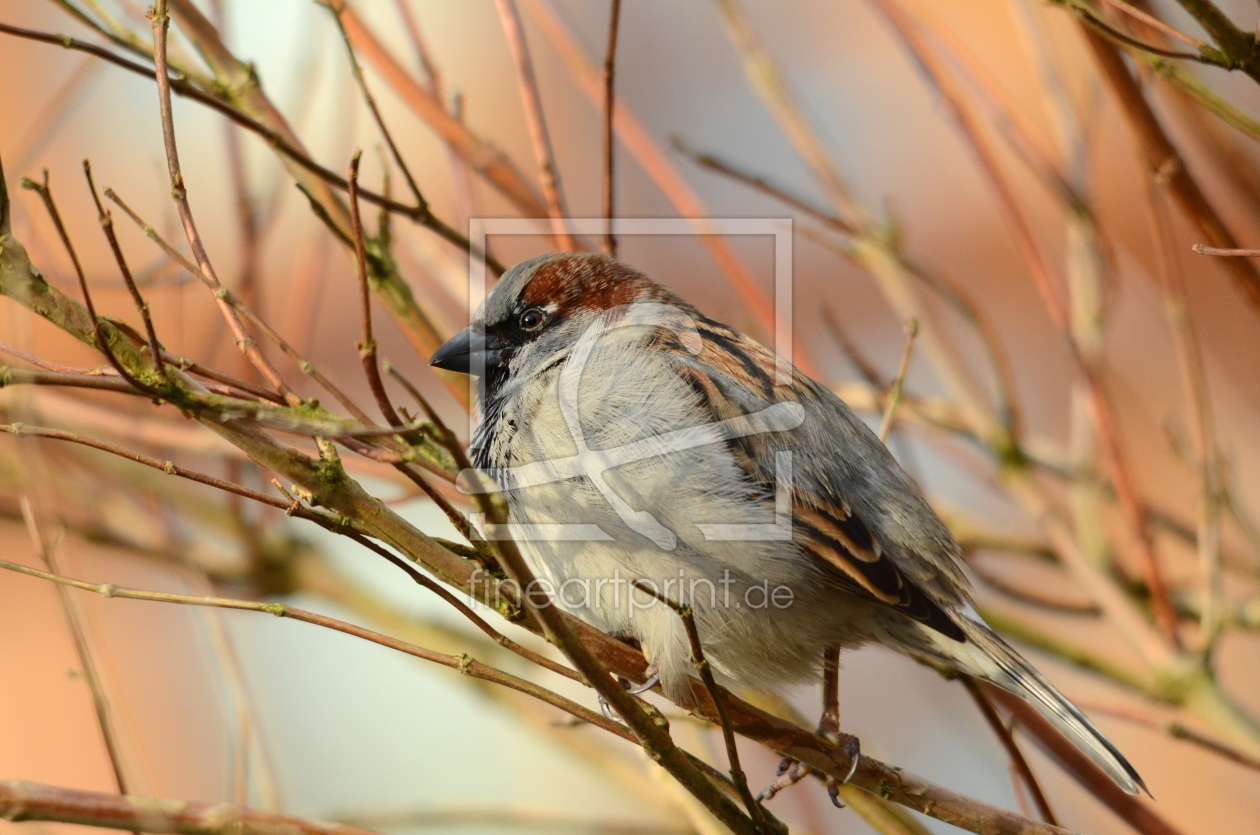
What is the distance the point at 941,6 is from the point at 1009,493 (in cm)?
361

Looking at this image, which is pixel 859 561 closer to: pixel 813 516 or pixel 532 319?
pixel 813 516

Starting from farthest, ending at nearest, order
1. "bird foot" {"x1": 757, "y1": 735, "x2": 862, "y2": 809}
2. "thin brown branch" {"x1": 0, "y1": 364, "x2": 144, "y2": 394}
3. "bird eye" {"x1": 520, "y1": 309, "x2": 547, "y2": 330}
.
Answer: "bird eye" {"x1": 520, "y1": 309, "x2": 547, "y2": 330}
"bird foot" {"x1": 757, "y1": 735, "x2": 862, "y2": 809}
"thin brown branch" {"x1": 0, "y1": 364, "x2": 144, "y2": 394}

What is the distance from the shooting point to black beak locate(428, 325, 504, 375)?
7.84 ft

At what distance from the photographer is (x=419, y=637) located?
2.81 m

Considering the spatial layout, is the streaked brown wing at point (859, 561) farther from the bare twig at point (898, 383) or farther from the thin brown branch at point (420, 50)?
the thin brown branch at point (420, 50)

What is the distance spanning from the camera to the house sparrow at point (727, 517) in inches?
77.5

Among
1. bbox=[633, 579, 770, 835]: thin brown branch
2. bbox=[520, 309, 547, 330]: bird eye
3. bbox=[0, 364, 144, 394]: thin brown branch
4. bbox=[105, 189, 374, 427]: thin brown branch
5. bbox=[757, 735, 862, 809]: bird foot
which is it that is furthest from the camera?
bbox=[520, 309, 547, 330]: bird eye

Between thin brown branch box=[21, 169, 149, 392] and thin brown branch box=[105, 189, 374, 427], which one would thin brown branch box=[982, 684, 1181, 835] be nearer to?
thin brown branch box=[105, 189, 374, 427]

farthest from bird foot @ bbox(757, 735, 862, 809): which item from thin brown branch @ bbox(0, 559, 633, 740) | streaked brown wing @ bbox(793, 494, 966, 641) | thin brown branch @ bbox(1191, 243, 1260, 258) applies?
thin brown branch @ bbox(1191, 243, 1260, 258)

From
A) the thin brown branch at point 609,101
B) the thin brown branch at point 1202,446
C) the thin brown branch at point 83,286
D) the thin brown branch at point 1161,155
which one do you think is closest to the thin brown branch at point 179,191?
the thin brown branch at point 83,286

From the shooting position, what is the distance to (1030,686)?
2.01 m

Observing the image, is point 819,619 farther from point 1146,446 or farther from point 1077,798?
point 1146,446

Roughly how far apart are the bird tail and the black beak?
115 cm

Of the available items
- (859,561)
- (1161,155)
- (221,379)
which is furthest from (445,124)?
(1161,155)
